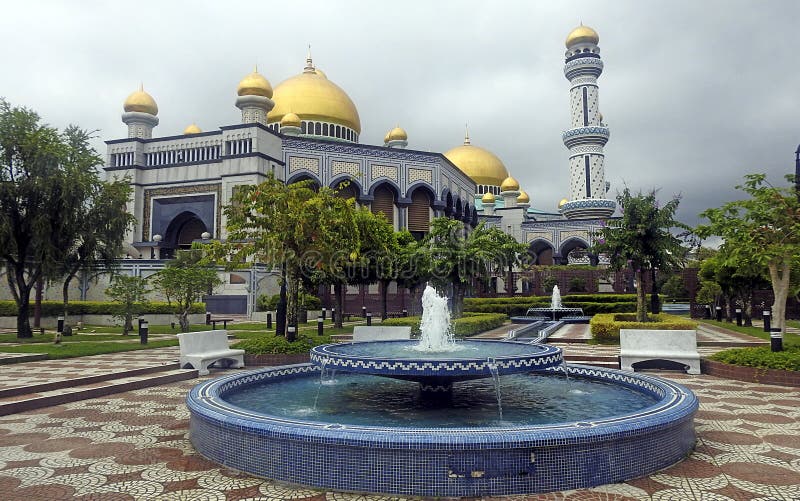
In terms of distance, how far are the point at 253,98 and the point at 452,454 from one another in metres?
32.5

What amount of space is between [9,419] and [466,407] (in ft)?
18.7

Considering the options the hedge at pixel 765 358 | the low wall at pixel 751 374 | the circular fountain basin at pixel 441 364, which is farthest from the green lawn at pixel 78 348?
the hedge at pixel 765 358

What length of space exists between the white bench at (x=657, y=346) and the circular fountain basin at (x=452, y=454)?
18.9 feet

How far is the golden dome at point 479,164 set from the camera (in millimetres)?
60125

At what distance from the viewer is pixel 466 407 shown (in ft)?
22.4

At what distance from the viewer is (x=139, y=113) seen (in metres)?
35.8

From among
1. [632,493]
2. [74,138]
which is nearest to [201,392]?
[632,493]

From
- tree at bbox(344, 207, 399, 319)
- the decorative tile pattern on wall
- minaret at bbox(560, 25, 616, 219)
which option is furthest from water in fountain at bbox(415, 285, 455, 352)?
minaret at bbox(560, 25, 616, 219)

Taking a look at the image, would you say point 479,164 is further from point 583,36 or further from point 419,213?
point 419,213

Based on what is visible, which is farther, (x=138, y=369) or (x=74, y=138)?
(x=74, y=138)

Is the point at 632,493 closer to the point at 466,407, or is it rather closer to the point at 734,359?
the point at 466,407

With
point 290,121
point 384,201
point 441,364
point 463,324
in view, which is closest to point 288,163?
point 290,121

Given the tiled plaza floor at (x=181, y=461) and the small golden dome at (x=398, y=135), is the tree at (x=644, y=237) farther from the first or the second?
the small golden dome at (x=398, y=135)

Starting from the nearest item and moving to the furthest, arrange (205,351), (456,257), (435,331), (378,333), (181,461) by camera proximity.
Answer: (181,461) < (435,331) < (205,351) < (378,333) < (456,257)
